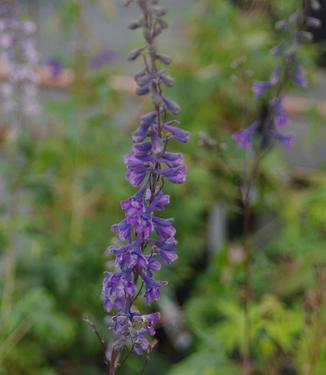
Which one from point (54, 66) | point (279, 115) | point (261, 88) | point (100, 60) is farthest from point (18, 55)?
point (279, 115)

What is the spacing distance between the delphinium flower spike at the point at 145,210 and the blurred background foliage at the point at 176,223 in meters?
1.53

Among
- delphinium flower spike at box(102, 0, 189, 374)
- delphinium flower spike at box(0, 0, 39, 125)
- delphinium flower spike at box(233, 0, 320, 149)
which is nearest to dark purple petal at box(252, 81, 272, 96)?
delphinium flower spike at box(233, 0, 320, 149)

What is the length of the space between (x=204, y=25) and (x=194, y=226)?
1591mm

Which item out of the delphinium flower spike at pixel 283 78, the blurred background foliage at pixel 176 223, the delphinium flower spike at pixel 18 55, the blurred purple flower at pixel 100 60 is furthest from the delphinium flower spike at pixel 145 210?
the blurred purple flower at pixel 100 60

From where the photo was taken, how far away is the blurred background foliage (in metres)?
3.82

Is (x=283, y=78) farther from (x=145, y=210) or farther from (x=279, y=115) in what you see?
(x=145, y=210)

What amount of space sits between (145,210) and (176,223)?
3519 millimetres

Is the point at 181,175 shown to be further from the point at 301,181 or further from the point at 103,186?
the point at 301,181

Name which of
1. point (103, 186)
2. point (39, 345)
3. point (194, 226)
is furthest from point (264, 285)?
point (39, 345)

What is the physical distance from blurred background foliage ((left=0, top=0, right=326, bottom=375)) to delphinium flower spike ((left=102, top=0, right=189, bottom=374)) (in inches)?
60.4

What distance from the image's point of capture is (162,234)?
167 cm

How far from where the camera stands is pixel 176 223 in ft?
16.8

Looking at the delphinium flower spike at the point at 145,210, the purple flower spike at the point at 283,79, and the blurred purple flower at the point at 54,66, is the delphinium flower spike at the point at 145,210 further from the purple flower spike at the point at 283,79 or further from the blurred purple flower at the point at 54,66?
the blurred purple flower at the point at 54,66

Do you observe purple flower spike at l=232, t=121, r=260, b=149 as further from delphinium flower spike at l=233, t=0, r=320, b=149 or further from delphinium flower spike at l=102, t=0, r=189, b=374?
delphinium flower spike at l=102, t=0, r=189, b=374
